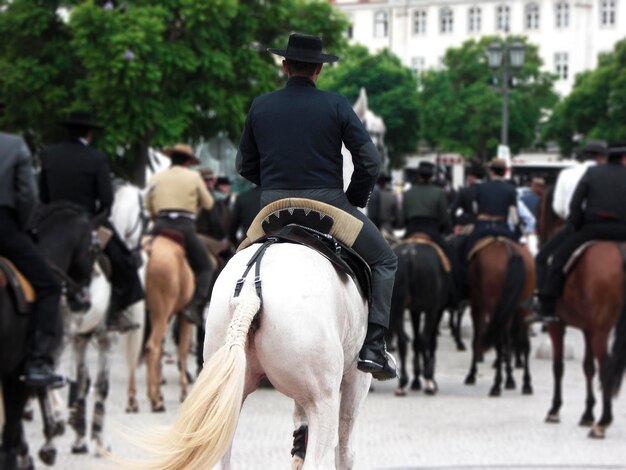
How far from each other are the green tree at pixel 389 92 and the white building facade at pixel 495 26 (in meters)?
22.2

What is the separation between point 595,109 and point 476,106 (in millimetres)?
8548

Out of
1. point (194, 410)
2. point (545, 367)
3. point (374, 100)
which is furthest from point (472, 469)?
point (374, 100)

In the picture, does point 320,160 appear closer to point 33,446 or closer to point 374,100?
point 33,446

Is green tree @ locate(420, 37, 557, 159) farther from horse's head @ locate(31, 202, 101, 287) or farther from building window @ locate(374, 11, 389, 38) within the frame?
horse's head @ locate(31, 202, 101, 287)

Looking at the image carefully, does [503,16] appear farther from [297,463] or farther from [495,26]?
[297,463]

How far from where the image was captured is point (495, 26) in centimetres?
12700

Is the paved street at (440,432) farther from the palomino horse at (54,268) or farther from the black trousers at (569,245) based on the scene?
the black trousers at (569,245)

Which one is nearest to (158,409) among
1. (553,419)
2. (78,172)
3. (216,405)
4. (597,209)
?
(78,172)

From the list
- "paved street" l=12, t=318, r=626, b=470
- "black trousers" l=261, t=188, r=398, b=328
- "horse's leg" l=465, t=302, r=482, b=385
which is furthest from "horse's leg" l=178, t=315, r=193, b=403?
"black trousers" l=261, t=188, r=398, b=328

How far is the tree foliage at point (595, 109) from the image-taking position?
3344 inches

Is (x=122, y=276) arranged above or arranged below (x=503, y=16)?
below

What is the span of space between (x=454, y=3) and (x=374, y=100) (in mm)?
38653

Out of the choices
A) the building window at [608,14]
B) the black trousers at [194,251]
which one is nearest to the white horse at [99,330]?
the black trousers at [194,251]

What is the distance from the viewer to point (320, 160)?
838 cm
